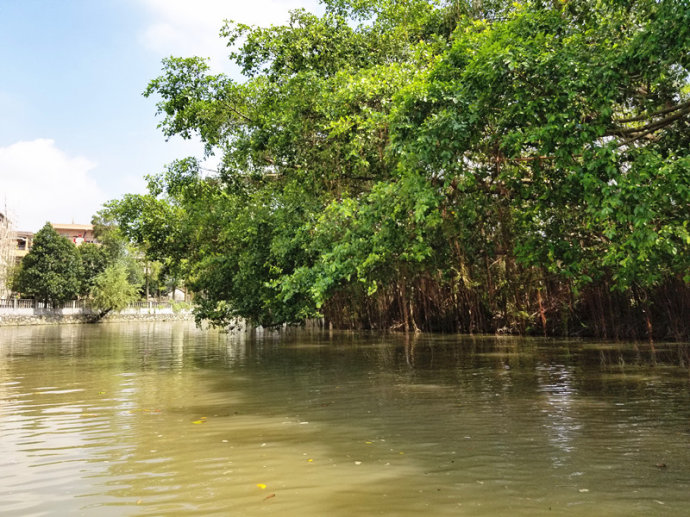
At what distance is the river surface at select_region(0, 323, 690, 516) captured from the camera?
3.63 meters

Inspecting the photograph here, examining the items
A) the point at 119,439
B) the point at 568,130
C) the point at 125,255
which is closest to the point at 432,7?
the point at 568,130

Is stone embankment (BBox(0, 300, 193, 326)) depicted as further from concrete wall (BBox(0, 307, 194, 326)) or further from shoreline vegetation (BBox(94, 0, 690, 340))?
shoreline vegetation (BBox(94, 0, 690, 340))

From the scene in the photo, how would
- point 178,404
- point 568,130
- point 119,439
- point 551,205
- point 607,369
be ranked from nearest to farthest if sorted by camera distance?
1. point 119,439
2. point 178,404
3. point 568,130
4. point 607,369
5. point 551,205

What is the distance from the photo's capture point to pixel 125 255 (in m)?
64.0

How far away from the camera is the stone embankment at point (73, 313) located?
43.6 m

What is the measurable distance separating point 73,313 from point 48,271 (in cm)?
453

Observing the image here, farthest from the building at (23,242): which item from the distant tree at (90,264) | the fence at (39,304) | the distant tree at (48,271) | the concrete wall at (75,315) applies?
the distant tree at (48,271)

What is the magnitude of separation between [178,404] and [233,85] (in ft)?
38.4

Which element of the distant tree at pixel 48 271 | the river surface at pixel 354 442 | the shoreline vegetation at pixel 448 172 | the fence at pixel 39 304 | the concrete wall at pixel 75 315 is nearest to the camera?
the river surface at pixel 354 442

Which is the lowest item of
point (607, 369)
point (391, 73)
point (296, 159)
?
point (607, 369)

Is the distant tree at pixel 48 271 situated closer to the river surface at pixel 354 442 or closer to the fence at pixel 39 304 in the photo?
the fence at pixel 39 304

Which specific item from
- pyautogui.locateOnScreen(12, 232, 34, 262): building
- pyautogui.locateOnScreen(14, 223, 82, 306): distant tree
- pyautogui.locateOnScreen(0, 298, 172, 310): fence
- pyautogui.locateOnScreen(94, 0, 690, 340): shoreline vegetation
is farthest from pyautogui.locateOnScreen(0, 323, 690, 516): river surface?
pyautogui.locateOnScreen(12, 232, 34, 262): building

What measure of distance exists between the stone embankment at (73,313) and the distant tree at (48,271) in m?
1.21

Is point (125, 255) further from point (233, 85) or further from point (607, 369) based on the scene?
point (607, 369)
